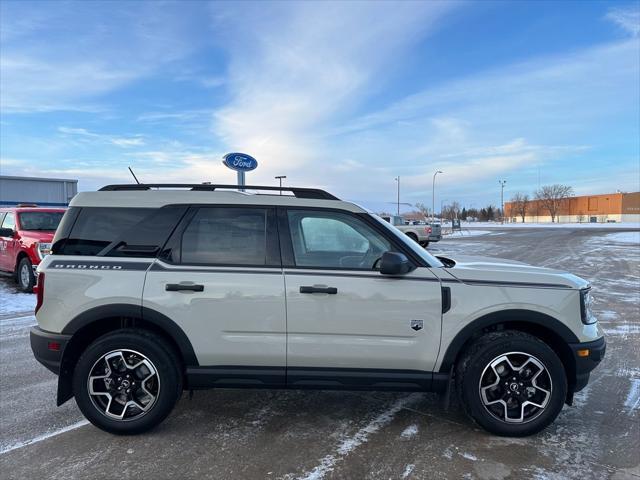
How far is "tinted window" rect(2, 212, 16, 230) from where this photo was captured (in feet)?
32.7

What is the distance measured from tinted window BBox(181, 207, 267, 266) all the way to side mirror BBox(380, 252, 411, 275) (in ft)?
3.07

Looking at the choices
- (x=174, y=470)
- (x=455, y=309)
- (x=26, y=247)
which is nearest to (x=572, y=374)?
(x=455, y=309)

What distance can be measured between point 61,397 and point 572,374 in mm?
3994

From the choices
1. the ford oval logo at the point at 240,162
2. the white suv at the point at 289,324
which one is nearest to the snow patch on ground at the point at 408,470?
the white suv at the point at 289,324

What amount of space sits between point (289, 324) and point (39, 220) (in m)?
9.05

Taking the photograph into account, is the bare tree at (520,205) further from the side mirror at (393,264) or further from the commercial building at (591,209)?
the side mirror at (393,264)

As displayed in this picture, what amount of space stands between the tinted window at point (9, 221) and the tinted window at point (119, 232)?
7.81 m

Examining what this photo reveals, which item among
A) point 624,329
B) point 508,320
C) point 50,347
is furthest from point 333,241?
point 624,329

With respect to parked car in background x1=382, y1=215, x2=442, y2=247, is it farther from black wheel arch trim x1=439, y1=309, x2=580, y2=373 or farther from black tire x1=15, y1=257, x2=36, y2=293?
black wheel arch trim x1=439, y1=309, x2=580, y2=373

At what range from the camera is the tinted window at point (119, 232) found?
356 centimetres

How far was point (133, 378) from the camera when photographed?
350 centimetres

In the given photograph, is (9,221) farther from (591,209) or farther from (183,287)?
(591,209)

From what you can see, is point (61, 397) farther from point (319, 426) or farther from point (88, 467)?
point (319, 426)

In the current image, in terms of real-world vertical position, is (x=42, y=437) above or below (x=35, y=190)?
below
